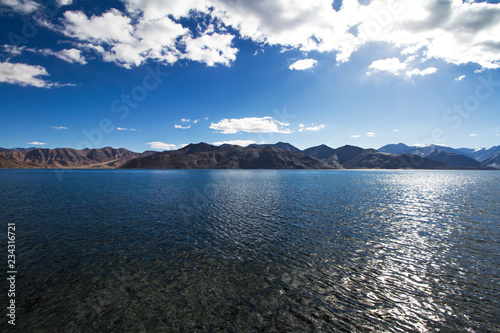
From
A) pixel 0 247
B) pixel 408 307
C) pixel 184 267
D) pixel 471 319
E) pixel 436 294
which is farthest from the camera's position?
pixel 0 247

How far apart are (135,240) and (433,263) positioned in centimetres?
2982

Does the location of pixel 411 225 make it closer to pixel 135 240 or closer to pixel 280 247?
pixel 280 247

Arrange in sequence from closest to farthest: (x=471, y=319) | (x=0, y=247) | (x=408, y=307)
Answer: (x=471, y=319), (x=408, y=307), (x=0, y=247)

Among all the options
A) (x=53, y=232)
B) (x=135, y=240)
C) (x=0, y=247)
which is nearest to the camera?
(x=0, y=247)

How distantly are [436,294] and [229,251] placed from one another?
16308mm

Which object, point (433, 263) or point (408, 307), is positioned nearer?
point (408, 307)

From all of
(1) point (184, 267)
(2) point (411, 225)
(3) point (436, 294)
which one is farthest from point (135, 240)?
(2) point (411, 225)

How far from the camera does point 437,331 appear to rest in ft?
37.1

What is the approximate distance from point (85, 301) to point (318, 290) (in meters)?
15.2

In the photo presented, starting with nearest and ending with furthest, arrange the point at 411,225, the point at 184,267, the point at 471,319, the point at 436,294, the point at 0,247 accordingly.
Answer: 1. the point at 471,319
2. the point at 436,294
3. the point at 184,267
4. the point at 0,247
5. the point at 411,225

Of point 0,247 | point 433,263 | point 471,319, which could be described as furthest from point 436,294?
point 0,247

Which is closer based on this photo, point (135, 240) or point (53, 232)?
point (135, 240)

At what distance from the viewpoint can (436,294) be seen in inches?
572

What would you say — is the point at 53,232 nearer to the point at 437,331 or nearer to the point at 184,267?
the point at 184,267
